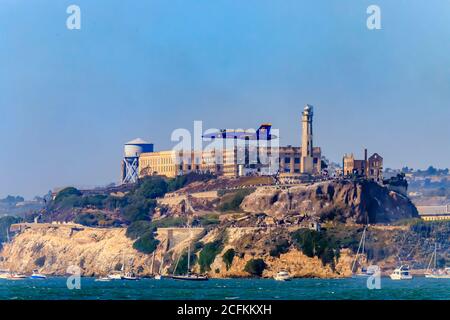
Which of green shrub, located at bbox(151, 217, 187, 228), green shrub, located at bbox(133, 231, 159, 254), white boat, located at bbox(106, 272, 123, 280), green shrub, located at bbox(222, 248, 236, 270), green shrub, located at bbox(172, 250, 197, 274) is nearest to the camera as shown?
white boat, located at bbox(106, 272, 123, 280)

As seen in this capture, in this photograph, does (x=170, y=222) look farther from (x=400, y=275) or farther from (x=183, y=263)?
(x=400, y=275)

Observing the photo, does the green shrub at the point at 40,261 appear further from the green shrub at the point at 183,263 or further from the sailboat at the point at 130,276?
the green shrub at the point at 183,263

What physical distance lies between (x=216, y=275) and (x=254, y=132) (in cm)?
3421

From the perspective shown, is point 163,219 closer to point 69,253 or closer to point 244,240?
point 69,253

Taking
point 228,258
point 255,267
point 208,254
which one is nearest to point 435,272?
point 255,267

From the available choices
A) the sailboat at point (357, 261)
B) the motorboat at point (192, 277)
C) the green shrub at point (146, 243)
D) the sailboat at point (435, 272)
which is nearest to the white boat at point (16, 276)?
the green shrub at point (146, 243)

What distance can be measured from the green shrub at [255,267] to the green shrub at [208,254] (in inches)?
205

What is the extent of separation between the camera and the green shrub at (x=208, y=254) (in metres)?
167

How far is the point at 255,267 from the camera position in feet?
530

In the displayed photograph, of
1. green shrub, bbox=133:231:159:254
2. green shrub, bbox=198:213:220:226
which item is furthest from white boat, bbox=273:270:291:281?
green shrub, bbox=133:231:159:254

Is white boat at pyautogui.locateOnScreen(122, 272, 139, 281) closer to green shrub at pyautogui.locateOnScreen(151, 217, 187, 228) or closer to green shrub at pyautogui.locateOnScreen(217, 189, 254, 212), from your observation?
green shrub at pyautogui.locateOnScreen(151, 217, 187, 228)

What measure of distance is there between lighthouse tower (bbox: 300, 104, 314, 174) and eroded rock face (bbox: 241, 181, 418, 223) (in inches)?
434

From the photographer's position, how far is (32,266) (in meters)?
200

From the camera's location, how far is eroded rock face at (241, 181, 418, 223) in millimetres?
176250
